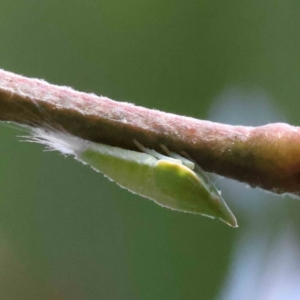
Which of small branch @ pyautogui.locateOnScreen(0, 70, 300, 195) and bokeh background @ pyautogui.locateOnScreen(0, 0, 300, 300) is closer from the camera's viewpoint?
small branch @ pyautogui.locateOnScreen(0, 70, 300, 195)

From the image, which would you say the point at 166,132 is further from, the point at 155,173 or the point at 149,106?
the point at 149,106

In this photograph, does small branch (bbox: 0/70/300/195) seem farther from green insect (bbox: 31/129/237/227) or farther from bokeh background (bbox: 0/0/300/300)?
→ bokeh background (bbox: 0/0/300/300)

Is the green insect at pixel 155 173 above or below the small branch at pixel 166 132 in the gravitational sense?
below

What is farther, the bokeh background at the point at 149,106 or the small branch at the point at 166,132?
the bokeh background at the point at 149,106

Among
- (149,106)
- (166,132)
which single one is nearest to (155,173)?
(166,132)

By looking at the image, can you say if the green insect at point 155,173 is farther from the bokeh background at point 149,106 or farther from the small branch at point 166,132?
the bokeh background at point 149,106

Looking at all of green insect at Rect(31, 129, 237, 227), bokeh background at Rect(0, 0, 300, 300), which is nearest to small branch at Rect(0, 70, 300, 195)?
green insect at Rect(31, 129, 237, 227)

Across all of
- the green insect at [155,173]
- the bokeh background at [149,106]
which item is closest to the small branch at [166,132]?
the green insect at [155,173]
